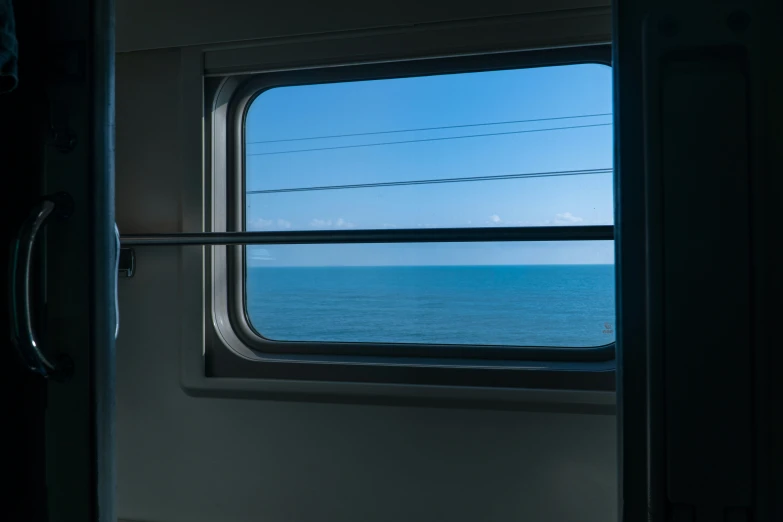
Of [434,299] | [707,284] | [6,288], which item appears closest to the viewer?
[707,284]

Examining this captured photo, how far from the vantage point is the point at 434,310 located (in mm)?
2088

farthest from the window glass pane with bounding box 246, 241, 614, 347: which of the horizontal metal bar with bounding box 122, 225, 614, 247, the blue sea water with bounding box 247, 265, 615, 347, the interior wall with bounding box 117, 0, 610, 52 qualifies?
the interior wall with bounding box 117, 0, 610, 52

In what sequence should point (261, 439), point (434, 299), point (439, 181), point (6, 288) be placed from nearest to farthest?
1. point (6, 288)
2. point (261, 439)
3. point (439, 181)
4. point (434, 299)

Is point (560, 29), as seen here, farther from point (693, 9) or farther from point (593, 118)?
point (693, 9)

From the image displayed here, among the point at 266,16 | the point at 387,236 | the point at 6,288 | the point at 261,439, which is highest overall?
the point at 266,16

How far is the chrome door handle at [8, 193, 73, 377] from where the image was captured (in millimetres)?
884

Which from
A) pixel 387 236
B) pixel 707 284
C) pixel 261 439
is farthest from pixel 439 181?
pixel 707 284

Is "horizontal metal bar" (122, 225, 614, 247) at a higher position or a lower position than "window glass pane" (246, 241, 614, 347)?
higher

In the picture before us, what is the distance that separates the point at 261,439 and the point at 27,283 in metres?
1.07

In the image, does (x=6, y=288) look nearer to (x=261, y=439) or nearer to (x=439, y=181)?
(x=261, y=439)

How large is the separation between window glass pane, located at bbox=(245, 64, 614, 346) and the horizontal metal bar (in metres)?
0.04

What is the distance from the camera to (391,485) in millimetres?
1704

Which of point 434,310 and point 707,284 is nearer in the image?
point 707,284

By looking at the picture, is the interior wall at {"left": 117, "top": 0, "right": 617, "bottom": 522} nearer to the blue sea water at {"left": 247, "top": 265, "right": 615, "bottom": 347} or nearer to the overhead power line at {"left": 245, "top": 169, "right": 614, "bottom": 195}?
the blue sea water at {"left": 247, "top": 265, "right": 615, "bottom": 347}
